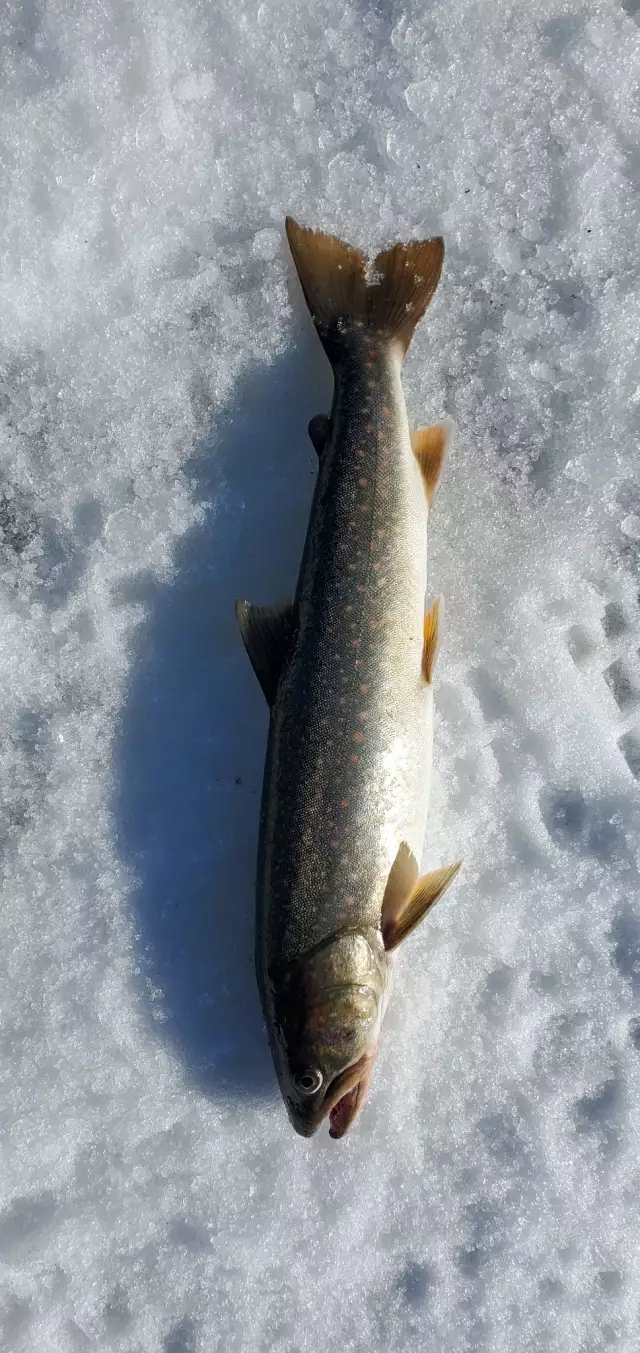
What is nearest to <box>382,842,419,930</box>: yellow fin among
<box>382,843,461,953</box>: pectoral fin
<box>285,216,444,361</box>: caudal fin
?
<box>382,843,461,953</box>: pectoral fin

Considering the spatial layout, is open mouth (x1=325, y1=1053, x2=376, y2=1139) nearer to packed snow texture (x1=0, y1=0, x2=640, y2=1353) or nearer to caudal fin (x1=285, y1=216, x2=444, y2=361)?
packed snow texture (x1=0, y1=0, x2=640, y2=1353)

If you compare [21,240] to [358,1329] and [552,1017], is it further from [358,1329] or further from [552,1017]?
[358,1329]

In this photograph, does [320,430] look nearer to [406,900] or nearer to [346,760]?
[346,760]

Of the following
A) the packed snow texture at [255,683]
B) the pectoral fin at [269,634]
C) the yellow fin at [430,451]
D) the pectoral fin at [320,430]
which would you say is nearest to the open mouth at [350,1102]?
the packed snow texture at [255,683]

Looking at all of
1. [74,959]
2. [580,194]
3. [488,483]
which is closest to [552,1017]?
[74,959]

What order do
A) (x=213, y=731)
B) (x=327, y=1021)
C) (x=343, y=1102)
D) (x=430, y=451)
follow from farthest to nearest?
(x=213, y=731)
(x=430, y=451)
(x=343, y=1102)
(x=327, y=1021)

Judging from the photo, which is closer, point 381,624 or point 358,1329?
point 381,624

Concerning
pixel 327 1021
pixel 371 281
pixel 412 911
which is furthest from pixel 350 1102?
pixel 371 281

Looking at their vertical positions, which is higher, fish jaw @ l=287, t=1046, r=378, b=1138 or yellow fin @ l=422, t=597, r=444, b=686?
yellow fin @ l=422, t=597, r=444, b=686
